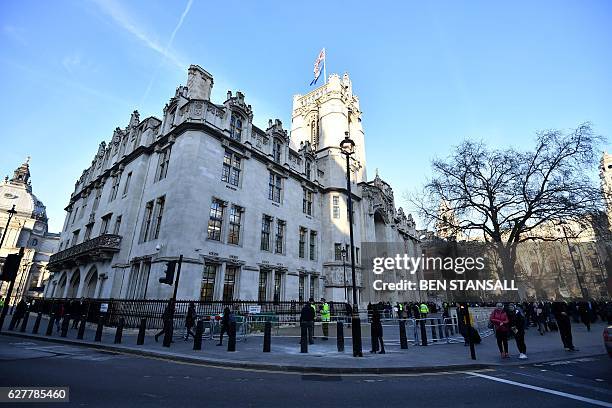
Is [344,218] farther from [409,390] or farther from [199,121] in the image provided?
[409,390]

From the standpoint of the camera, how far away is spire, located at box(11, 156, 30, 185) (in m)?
87.7

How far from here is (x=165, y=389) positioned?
575 cm

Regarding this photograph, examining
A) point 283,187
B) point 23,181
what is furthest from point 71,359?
point 23,181

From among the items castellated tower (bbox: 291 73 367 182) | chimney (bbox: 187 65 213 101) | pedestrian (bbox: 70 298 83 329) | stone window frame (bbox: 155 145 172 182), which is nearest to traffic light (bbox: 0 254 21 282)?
pedestrian (bbox: 70 298 83 329)

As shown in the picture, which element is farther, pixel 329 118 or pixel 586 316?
pixel 329 118

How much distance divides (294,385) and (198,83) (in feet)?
85.3

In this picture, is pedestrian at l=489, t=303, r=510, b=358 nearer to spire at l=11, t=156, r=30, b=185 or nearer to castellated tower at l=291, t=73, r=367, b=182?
castellated tower at l=291, t=73, r=367, b=182

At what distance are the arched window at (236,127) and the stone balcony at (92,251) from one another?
1286cm

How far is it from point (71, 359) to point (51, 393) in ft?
16.0

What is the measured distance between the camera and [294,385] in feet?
20.9

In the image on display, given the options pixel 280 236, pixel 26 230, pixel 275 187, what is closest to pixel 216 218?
pixel 280 236

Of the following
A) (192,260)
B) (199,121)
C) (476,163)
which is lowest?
(192,260)

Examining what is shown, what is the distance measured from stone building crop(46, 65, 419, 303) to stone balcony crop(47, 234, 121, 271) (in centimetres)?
10

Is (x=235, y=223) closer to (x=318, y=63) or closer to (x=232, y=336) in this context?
(x=232, y=336)
